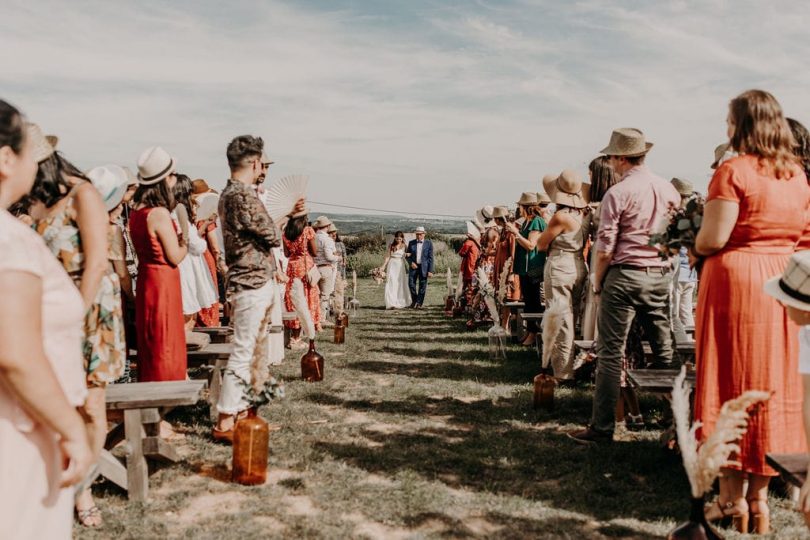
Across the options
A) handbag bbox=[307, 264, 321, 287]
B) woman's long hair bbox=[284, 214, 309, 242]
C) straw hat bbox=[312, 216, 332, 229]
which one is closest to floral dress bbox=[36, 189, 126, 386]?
woman's long hair bbox=[284, 214, 309, 242]

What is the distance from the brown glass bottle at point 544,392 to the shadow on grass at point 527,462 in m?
0.12

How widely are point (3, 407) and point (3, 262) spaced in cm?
35

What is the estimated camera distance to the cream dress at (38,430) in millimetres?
1621

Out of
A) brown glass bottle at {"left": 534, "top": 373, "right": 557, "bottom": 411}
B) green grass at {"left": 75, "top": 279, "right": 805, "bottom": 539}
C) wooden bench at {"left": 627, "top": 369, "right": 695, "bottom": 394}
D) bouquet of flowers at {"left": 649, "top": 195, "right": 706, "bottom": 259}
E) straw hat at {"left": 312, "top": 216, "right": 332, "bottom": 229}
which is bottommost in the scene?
green grass at {"left": 75, "top": 279, "right": 805, "bottom": 539}

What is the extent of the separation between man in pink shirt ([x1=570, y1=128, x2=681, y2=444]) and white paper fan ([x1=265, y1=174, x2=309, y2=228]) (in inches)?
112

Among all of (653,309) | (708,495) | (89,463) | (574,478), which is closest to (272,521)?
(574,478)

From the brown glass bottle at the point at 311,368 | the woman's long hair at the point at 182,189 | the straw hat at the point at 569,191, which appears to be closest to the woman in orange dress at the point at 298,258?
the brown glass bottle at the point at 311,368

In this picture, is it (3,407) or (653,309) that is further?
(653,309)

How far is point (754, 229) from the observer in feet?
10.9

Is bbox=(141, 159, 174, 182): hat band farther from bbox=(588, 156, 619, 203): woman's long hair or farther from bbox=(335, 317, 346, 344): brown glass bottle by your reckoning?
bbox=(335, 317, 346, 344): brown glass bottle

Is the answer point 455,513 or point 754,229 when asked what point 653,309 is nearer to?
point 754,229

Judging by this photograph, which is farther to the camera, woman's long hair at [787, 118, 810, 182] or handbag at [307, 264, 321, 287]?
handbag at [307, 264, 321, 287]

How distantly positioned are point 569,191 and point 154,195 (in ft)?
11.7

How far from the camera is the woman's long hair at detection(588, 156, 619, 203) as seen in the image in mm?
5336
